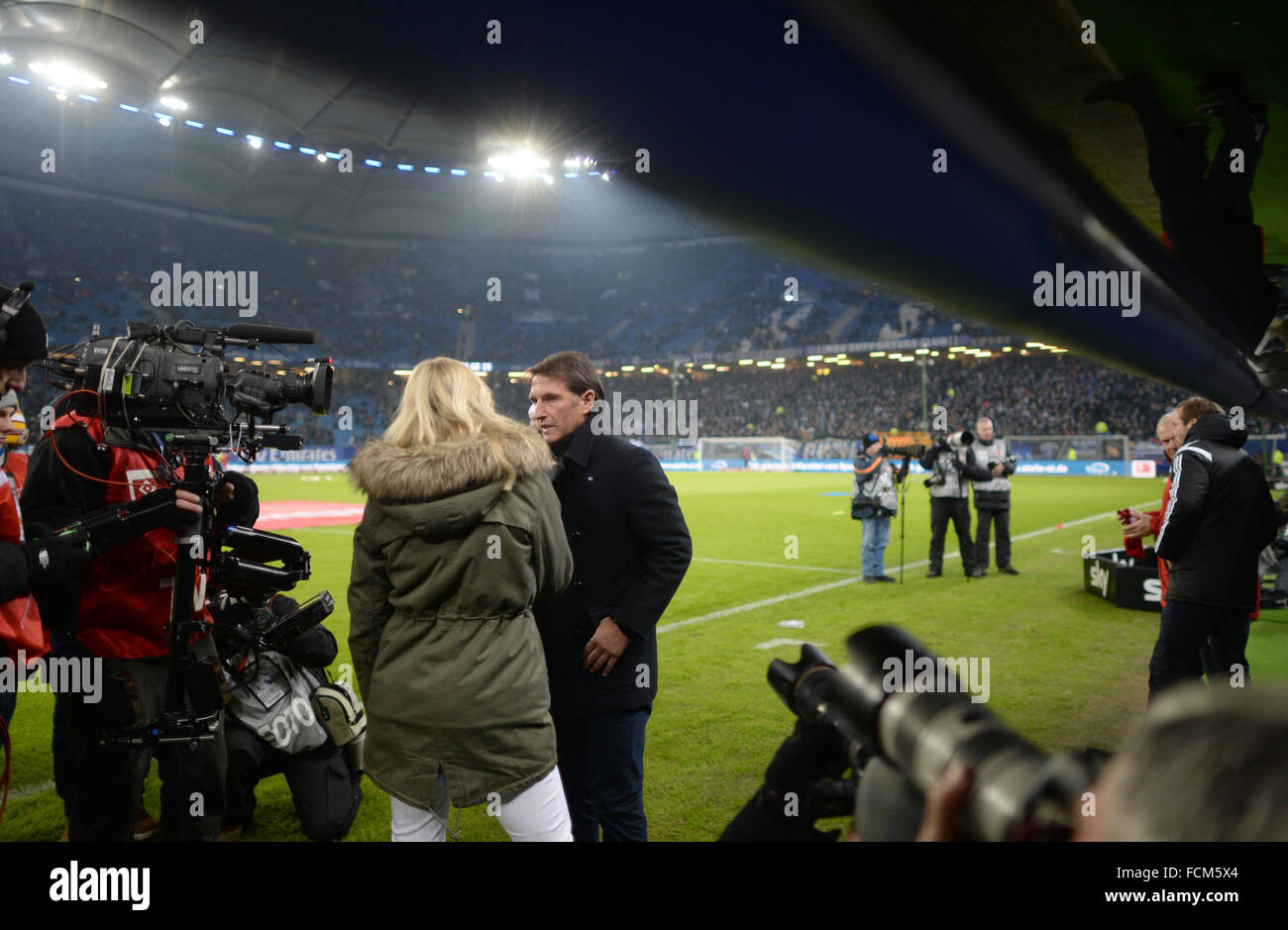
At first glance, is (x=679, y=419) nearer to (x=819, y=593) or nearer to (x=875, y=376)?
(x=875, y=376)

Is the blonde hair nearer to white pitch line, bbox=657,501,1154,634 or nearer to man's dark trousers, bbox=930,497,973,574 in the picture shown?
white pitch line, bbox=657,501,1154,634

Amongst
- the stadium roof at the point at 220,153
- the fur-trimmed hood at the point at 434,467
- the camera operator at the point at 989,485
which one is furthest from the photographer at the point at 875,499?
the stadium roof at the point at 220,153

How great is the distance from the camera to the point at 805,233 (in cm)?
80

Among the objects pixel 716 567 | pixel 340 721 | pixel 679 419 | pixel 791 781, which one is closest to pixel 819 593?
pixel 716 567

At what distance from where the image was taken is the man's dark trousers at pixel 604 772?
2652mm

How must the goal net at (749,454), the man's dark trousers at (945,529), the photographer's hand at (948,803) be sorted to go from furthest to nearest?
the goal net at (749,454) → the man's dark trousers at (945,529) → the photographer's hand at (948,803)

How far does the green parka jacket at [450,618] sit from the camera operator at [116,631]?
131cm

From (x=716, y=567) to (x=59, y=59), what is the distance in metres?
30.6

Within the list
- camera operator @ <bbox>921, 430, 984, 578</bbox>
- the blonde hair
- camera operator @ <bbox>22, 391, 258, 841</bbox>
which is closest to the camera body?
camera operator @ <bbox>22, 391, 258, 841</bbox>

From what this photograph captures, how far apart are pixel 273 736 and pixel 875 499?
7153 millimetres

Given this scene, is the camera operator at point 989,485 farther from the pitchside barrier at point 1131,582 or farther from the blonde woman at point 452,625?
the blonde woman at point 452,625

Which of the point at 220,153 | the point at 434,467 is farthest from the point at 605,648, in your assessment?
the point at 220,153

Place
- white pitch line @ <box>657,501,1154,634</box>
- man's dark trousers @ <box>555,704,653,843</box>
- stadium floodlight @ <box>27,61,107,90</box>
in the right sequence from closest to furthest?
man's dark trousers @ <box>555,704,653,843</box>
white pitch line @ <box>657,501,1154,634</box>
stadium floodlight @ <box>27,61,107,90</box>

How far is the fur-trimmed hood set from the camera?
79.9 inches
